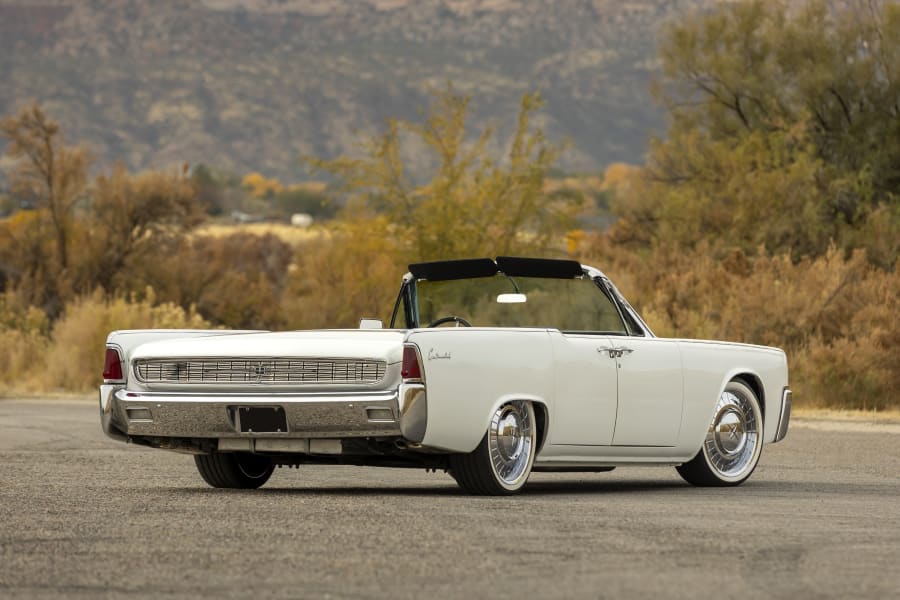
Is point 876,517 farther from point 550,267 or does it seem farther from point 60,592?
point 60,592

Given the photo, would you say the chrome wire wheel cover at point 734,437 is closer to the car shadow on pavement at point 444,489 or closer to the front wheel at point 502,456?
the car shadow on pavement at point 444,489

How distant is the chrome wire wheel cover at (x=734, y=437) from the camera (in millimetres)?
14633

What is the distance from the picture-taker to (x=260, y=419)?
12.5 meters

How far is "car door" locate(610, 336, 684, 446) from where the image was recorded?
13.6 metres

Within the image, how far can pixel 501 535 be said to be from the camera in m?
10.5

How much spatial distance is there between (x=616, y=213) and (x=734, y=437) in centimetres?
2829

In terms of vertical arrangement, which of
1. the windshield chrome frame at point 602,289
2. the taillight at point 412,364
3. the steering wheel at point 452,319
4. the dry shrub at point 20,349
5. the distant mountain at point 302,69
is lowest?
the dry shrub at point 20,349

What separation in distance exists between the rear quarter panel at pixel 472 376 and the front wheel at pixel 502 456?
0.49ft

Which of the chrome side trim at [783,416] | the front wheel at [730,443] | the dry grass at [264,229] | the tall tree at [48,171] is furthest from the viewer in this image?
the dry grass at [264,229]

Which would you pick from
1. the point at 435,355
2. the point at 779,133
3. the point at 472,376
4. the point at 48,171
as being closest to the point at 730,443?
the point at 472,376

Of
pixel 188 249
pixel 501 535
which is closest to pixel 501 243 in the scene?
pixel 188 249

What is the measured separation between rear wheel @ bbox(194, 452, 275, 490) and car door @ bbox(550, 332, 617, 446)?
7.24 feet

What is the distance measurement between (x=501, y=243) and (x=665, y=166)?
17.9 feet

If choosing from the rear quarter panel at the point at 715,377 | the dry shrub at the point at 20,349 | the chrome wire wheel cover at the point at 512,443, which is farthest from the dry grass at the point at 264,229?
the chrome wire wheel cover at the point at 512,443
